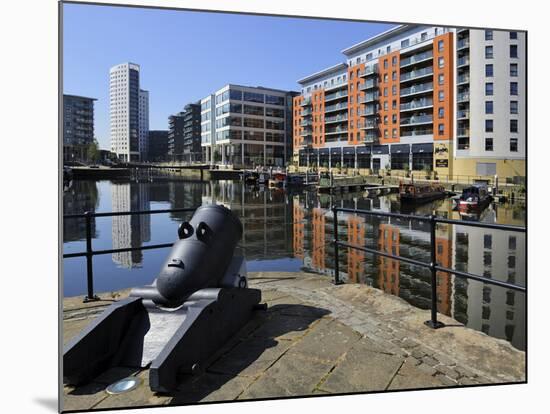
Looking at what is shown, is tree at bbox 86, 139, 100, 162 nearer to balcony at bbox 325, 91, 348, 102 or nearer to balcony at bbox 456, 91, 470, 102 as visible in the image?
balcony at bbox 325, 91, 348, 102

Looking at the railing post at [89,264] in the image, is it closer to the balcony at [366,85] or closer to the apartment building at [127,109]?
the apartment building at [127,109]

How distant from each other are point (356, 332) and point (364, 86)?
17.5 ft

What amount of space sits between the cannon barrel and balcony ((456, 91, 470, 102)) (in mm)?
5203

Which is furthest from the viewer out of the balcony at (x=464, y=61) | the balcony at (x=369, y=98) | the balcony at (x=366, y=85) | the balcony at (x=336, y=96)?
the balcony at (x=369, y=98)

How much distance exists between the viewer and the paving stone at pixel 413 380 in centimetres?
302

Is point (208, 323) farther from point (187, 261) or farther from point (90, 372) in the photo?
point (90, 372)

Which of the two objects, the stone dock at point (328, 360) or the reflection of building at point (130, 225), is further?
the reflection of building at point (130, 225)

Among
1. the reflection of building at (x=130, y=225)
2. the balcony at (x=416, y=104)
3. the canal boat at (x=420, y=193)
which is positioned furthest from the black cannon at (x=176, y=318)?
the balcony at (x=416, y=104)

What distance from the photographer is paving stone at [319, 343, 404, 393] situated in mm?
3033

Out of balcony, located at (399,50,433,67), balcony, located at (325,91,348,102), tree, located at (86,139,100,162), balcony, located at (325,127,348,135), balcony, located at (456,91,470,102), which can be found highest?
balcony, located at (399,50,433,67)

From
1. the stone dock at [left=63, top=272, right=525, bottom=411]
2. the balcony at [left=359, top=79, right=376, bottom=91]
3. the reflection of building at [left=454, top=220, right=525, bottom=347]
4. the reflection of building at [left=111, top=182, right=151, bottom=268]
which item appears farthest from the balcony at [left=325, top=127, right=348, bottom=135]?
the stone dock at [left=63, top=272, right=525, bottom=411]

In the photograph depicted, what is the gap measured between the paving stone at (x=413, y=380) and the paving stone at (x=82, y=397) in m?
2.00

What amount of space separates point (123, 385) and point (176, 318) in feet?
1.87

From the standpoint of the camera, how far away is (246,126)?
25.3ft
